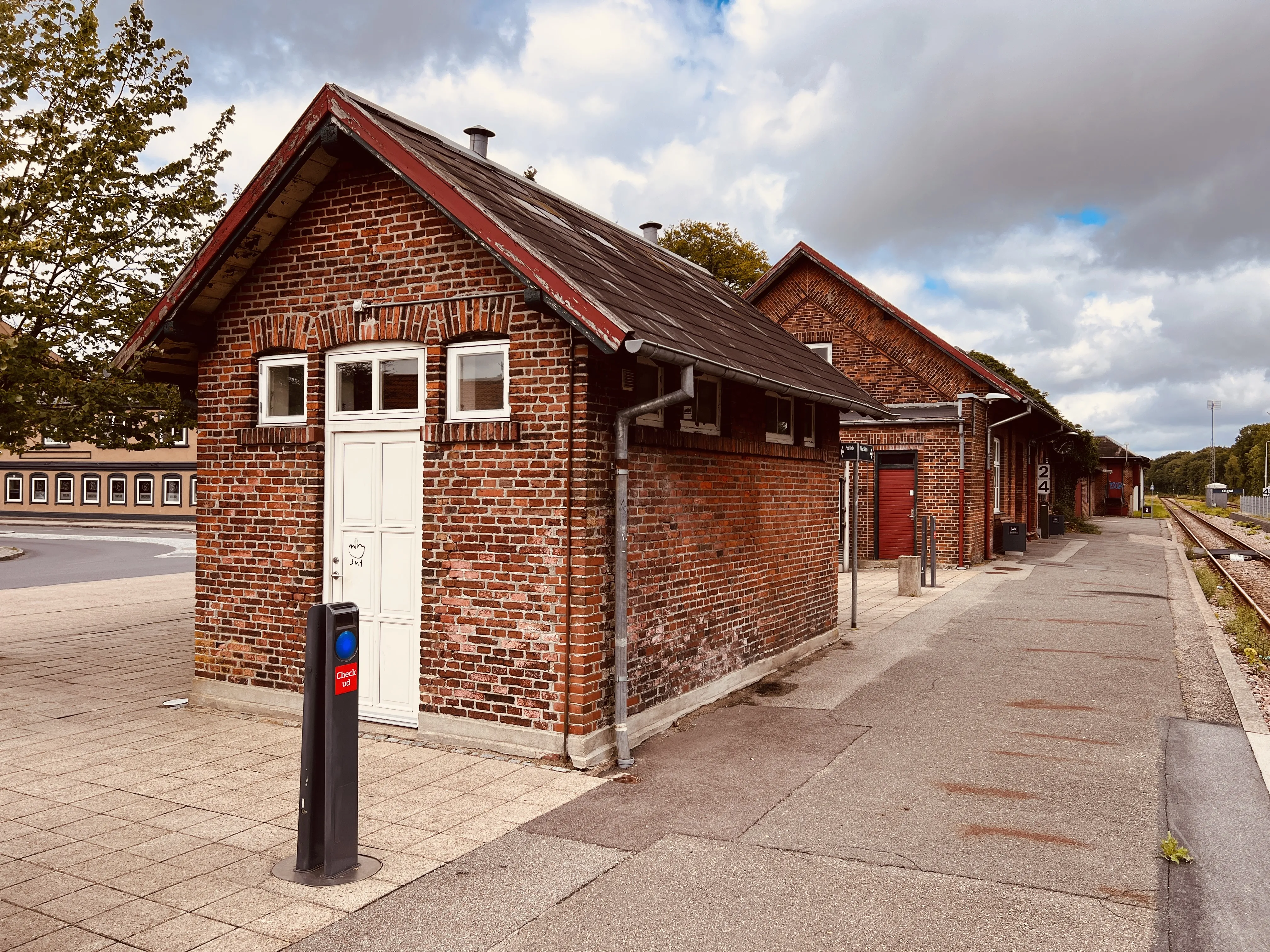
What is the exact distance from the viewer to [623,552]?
21.9ft

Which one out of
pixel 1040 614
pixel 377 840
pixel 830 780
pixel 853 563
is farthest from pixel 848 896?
pixel 1040 614

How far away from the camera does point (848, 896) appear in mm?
4531

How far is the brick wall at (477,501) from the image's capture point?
660 centimetres

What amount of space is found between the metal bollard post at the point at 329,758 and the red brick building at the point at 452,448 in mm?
1950

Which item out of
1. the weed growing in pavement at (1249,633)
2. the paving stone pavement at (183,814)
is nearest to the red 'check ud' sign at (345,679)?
the paving stone pavement at (183,814)

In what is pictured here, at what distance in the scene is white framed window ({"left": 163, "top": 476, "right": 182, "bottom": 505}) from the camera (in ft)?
145

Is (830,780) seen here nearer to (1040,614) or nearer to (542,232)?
(542,232)

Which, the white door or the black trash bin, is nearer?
the white door

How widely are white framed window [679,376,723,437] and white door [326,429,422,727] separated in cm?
228

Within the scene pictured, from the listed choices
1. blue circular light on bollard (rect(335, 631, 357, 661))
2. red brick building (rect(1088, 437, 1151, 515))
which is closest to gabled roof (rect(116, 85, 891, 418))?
blue circular light on bollard (rect(335, 631, 357, 661))

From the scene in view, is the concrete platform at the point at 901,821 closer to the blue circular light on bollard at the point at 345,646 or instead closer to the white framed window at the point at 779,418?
the blue circular light on bollard at the point at 345,646

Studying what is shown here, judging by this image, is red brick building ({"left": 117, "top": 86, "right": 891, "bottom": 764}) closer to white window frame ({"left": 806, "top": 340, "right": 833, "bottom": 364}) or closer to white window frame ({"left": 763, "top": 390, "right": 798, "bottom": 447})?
white window frame ({"left": 763, "top": 390, "right": 798, "bottom": 447})

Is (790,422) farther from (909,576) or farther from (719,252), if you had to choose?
(719,252)

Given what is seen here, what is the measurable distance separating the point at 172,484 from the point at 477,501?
140 ft
